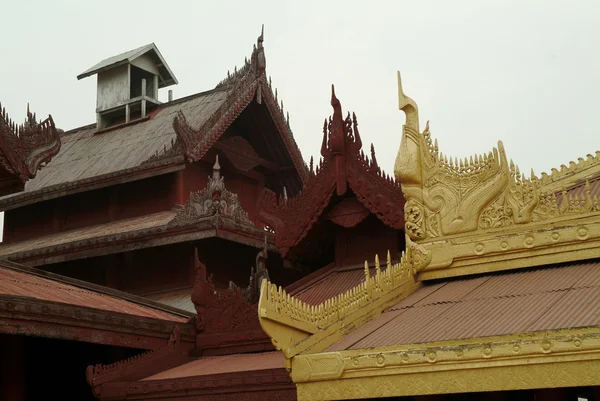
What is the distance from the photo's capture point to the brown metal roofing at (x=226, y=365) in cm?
819

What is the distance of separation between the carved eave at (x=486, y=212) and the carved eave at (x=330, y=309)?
0.18 meters

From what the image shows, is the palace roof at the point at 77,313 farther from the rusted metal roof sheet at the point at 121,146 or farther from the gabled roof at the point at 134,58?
the gabled roof at the point at 134,58

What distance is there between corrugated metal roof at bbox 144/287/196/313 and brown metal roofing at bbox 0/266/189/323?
2.05 meters

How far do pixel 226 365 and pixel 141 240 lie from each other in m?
6.03

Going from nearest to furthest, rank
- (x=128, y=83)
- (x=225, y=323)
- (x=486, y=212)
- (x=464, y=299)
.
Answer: (x=464, y=299)
(x=486, y=212)
(x=225, y=323)
(x=128, y=83)

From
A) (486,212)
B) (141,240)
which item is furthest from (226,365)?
(141,240)

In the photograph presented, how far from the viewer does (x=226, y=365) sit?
8562 mm

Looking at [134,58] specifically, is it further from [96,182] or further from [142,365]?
[142,365]

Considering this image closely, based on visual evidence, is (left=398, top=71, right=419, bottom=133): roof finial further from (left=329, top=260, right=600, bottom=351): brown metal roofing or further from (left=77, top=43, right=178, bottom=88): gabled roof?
(left=77, top=43, right=178, bottom=88): gabled roof

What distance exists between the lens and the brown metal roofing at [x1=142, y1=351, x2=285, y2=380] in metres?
8.19

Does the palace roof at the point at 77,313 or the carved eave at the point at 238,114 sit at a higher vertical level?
the carved eave at the point at 238,114

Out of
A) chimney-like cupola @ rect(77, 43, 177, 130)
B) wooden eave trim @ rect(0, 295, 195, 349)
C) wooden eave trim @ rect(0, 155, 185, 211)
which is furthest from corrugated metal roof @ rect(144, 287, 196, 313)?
chimney-like cupola @ rect(77, 43, 177, 130)

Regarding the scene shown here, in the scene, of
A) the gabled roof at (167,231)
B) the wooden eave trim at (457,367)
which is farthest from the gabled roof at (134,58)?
the wooden eave trim at (457,367)

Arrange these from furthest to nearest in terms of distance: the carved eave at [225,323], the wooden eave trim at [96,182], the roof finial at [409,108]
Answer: the wooden eave trim at [96,182] < the carved eave at [225,323] < the roof finial at [409,108]
